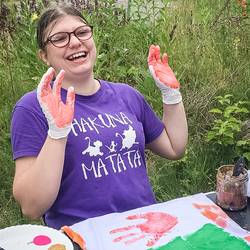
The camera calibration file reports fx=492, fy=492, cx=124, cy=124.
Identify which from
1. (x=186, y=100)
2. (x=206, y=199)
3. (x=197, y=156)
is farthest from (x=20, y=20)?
(x=206, y=199)

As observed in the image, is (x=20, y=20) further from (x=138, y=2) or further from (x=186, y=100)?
(x=186, y=100)

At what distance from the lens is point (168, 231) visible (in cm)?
143

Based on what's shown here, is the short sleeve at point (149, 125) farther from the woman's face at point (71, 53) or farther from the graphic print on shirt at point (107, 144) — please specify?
the woman's face at point (71, 53)

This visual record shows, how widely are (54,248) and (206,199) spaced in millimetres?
572

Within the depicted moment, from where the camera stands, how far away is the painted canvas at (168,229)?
1.37m

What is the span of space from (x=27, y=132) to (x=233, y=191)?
2.31ft

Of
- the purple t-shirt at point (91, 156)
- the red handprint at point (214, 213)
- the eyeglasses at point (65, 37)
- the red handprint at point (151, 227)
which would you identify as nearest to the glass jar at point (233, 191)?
the red handprint at point (214, 213)

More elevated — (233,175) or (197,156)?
(233,175)

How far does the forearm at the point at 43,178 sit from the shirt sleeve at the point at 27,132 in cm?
5

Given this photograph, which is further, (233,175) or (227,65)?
(227,65)

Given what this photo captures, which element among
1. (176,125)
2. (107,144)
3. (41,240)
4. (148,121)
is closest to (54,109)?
(107,144)

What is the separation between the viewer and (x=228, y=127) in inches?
118

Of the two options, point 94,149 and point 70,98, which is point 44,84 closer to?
point 70,98

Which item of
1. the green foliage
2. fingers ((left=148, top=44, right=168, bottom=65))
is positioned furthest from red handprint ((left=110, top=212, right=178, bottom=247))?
the green foliage
